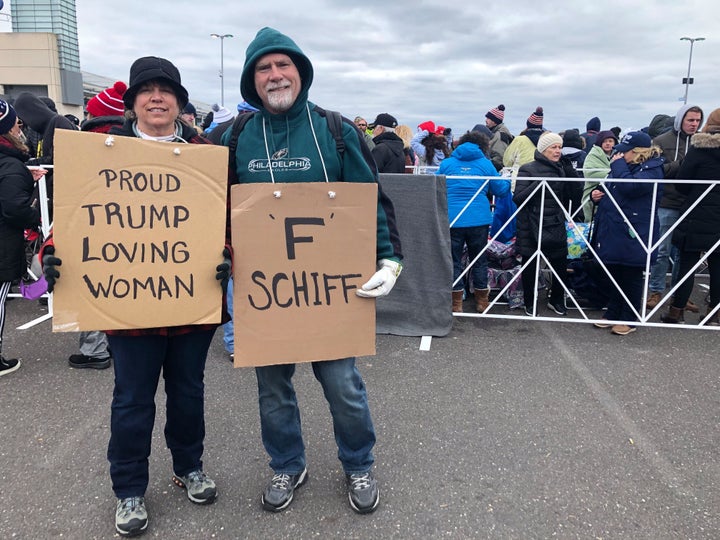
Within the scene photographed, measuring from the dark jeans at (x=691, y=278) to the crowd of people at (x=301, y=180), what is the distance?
0.02m

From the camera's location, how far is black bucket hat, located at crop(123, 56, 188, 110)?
2.11 meters

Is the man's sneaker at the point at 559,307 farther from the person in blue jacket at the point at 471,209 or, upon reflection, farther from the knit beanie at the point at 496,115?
the knit beanie at the point at 496,115

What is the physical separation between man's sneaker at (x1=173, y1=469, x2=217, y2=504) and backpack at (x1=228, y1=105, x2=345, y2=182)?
1.37 metres

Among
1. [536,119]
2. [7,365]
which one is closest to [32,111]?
[7,365]

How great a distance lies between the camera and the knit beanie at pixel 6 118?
358cm

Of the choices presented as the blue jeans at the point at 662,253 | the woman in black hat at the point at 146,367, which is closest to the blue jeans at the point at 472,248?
the blue jeans at the point at 662,253

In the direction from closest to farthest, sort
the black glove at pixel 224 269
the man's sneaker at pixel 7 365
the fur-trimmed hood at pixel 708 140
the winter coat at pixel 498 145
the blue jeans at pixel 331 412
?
the black glove at pixel 224 269 < the blue jeans at pixel 331 412 < the man's sneaker at pixel 7 365 < the fur-trimmed hood at pixel 708 140 < the winter coat at pixel 498 145

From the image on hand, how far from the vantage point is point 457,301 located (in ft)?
17.7

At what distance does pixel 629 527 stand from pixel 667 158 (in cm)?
510

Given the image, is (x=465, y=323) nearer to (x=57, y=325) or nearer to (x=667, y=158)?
(x=667, y=158)

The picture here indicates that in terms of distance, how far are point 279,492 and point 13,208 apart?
8.70 ft

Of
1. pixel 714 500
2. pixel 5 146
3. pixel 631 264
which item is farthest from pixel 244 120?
pixel 631 264

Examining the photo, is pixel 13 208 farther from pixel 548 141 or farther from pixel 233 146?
pixel 548 141

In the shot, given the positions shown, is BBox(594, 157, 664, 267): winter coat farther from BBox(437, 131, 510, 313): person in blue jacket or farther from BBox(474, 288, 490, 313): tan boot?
BBox(474, 288, 490, 313): tan boot
